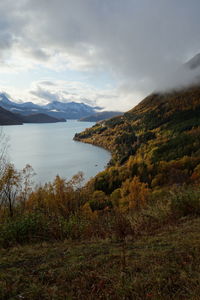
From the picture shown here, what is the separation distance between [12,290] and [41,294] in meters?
0.63

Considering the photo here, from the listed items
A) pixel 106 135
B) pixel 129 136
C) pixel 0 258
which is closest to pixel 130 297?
pixel 0 258

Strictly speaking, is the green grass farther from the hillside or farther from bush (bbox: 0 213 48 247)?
the hillside

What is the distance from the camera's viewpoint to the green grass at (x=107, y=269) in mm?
3963

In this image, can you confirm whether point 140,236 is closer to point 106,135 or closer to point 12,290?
point 12,290

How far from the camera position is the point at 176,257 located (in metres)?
5.06

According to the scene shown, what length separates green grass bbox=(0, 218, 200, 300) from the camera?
3.96m

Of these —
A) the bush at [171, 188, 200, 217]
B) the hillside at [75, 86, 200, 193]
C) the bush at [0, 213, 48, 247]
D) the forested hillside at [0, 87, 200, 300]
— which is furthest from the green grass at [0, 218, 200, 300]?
the hillside at [75, 86, 200, 193]

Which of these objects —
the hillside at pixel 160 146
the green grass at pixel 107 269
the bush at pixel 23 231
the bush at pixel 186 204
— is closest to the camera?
the green grass at pixel 107 269

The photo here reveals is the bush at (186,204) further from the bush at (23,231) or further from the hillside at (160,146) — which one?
the hillside at (160,146)

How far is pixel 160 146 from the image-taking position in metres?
106

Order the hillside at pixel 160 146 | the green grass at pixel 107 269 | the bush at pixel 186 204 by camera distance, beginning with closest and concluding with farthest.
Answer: the green grass at pixel 107 269, the bush at pixel 186 204, the hillside at pixel 160 146

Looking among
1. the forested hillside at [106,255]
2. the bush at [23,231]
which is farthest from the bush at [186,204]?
the bush at [23,231]

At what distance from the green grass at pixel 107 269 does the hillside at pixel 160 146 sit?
23.5m

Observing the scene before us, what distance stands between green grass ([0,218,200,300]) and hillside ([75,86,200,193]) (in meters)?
23.5
